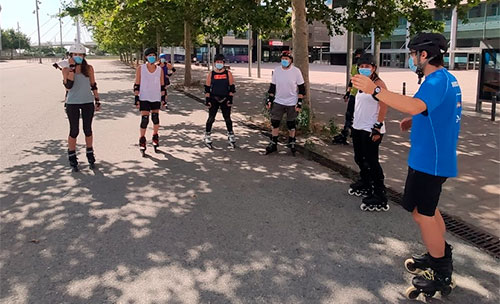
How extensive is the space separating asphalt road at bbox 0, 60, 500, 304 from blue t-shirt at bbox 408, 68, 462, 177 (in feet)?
3.38

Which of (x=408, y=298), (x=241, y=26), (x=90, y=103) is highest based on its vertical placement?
(x=241, y=26)

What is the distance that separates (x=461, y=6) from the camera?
1098cm

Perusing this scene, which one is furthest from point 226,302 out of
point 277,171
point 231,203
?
point 277,171

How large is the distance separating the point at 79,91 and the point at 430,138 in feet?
17.4

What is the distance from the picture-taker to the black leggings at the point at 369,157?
16.5ft

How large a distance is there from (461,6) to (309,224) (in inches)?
364

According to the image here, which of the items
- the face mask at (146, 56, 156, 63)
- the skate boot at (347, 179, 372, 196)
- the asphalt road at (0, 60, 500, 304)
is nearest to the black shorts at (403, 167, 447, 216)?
the asphalt road at (0, 60, 500, 304)

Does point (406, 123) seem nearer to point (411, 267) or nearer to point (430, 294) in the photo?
point (411, 267)

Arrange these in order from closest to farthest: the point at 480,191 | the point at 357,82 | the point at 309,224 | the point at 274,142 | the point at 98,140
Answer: the point at 357,82 < the point at 309,224 < the point at 480,191 < the point at 274,142 < the point at 98,140

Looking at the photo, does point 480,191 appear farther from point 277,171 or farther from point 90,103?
point 90,103

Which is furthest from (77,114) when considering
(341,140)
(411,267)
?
(411,267)

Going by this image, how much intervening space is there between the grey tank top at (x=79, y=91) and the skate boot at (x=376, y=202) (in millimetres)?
4460

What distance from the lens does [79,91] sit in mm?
6496

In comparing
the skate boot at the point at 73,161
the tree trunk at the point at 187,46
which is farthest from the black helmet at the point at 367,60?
the tree trunk at the point at 187,46
